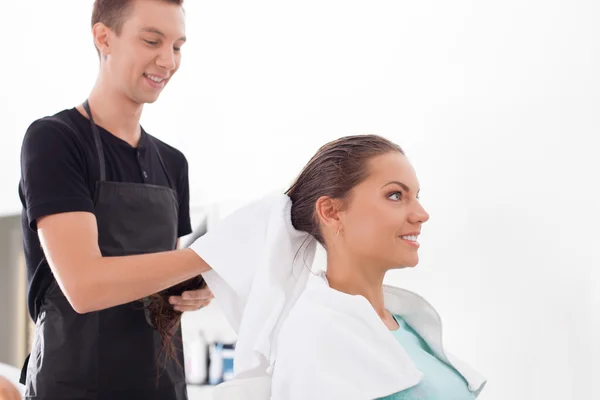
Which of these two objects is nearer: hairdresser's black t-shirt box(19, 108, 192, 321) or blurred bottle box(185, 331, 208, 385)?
hairdresser's black t-shirt box(19, 108, 192, 321)

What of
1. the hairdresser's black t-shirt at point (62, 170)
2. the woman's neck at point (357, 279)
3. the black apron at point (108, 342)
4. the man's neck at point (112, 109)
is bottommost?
the black apron at point (108, 342)

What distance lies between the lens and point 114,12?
157 centimetres

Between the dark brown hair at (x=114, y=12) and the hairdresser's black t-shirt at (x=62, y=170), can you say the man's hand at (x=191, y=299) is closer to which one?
the hairdresser's black t-shirt at (x=62, y=170)

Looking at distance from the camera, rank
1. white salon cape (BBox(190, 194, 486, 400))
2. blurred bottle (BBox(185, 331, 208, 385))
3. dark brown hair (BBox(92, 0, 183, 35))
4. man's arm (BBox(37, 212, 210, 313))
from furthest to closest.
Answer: blurred bottle (BBox(185, 331, 208, 385)), dark brown hair (BBox(92, 0, 183, 35)), man's arm (BBox(37, 212, 210, 313)), white salon cape (BBox(190, 194, 486, 400))

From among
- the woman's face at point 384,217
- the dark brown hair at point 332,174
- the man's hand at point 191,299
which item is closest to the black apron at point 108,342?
the man's hand at point 191,299

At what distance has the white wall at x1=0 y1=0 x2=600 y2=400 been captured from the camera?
1.79 metres

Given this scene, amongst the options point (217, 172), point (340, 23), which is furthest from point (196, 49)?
point (340, 23)

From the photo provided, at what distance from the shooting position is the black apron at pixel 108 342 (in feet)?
4.86

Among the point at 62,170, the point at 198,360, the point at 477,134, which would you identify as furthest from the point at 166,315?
the point at 198,360

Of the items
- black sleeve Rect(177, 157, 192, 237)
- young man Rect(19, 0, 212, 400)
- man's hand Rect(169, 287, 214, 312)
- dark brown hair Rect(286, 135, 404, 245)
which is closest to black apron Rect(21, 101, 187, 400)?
young man Rect(19, 0, 212, 400)

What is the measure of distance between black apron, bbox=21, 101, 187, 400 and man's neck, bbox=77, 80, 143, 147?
0.02 meters

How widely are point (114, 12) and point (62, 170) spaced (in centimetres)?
39

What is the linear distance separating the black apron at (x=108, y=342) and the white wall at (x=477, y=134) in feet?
2.86

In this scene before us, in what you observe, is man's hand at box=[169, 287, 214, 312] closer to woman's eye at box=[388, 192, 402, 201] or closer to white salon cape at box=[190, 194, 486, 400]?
white salon cape at box=[190, 194, 486, 400]
